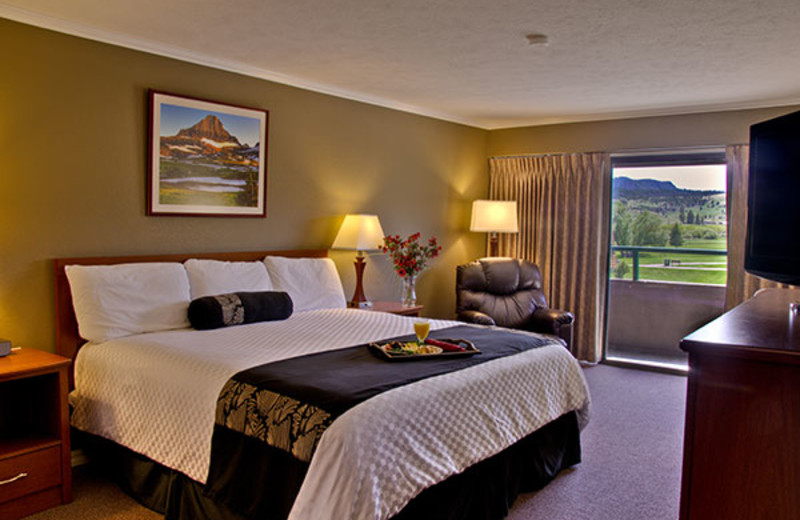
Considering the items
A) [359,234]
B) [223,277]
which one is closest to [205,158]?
[223,277]

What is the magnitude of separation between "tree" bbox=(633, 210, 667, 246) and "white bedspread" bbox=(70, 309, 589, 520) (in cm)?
294

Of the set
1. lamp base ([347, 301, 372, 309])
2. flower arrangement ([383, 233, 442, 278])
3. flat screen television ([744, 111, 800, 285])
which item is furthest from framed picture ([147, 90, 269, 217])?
flat screen television ([744, 111, 800, 285])

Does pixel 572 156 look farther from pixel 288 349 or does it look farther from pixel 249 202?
pixel 288 349

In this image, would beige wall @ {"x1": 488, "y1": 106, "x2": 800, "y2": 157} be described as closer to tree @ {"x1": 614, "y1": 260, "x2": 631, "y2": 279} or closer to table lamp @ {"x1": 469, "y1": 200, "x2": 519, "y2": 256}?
table lamp @ {"x1": 469, "y1": 200, "x2": 519, "y2": 256}

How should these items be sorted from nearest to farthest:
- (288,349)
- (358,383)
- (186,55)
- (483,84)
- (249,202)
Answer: (358,383) → (288,349) → (186,55) → (249,202) → (483,84)

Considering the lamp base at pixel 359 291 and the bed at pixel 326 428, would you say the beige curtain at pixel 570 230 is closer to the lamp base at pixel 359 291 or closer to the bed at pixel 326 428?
the lamp base at pixel 359 291

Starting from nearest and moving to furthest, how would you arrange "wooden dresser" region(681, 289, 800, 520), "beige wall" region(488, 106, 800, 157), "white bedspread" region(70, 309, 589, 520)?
1. "wooden dresser" region(681, 289, 800, 520)
2. "white bedspread" region(70, 309, 589, 520)
3. "beige wall" region(488, 106, 800, 157)

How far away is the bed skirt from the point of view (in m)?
2.49

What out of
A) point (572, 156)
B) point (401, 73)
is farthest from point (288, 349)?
point (572, 156)

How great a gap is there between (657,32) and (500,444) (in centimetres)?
236

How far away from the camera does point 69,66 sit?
3.40 m

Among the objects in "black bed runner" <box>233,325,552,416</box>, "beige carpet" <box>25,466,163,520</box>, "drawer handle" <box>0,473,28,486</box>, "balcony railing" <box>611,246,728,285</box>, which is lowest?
"beige carpet" <box>25,466,163,520</box>

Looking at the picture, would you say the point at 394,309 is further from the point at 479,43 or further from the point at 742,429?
the point at 742,429

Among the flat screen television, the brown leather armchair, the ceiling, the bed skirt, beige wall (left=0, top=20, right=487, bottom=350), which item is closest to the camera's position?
the flat screen television
